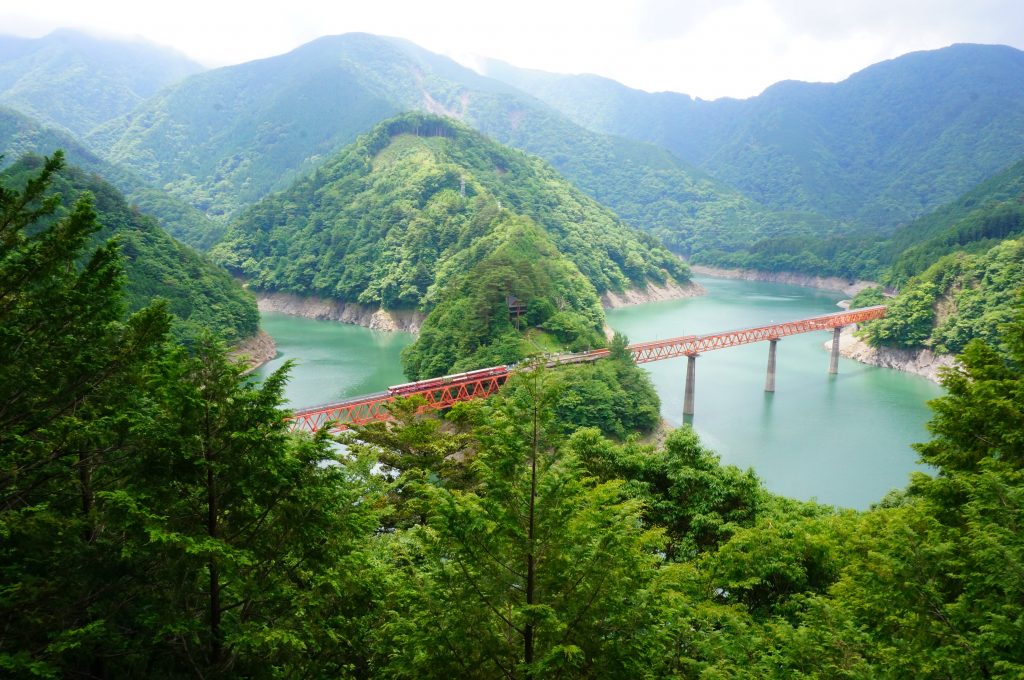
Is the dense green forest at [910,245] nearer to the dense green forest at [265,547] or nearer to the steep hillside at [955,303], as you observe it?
the steep hillside at [955,303]

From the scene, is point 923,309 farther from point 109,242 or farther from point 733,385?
point 109,242

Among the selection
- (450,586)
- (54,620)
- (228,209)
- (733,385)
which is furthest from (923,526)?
(228,209)

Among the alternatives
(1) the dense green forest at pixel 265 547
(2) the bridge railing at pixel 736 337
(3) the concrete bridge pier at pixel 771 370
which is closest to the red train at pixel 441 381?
(2) the bridge railing at pixel 736 337

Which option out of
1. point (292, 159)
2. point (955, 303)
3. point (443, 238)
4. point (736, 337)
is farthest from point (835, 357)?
point (292, 159)

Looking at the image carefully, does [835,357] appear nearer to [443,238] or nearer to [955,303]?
[955,303]

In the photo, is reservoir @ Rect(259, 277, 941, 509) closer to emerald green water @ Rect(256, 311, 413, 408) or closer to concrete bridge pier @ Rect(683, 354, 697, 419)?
emerald green water @ Rect(256, 311, 413, 408)
